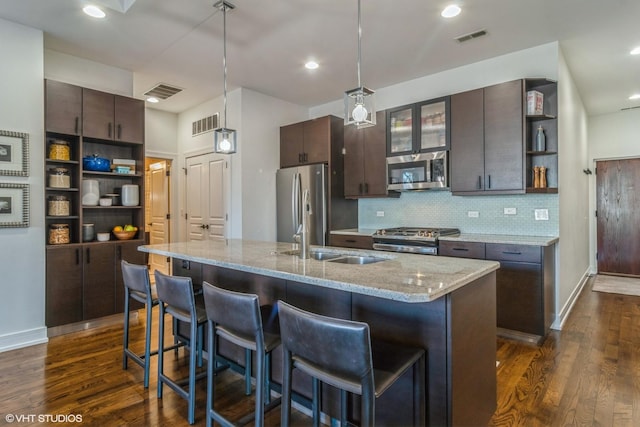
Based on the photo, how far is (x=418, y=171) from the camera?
418 cm

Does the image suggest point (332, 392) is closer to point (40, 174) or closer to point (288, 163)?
point (40, 174)

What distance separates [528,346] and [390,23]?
3.13m

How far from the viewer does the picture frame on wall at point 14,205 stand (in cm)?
308

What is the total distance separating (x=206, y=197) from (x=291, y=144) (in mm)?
1556

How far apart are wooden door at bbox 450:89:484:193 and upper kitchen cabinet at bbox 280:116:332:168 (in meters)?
1.66

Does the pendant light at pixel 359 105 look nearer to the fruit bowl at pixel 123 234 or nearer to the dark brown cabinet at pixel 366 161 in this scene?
the dark brown cabinet at pixel 366 161

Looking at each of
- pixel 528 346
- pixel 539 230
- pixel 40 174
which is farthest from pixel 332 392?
pixel 40 174

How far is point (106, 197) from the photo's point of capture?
4.06 meters

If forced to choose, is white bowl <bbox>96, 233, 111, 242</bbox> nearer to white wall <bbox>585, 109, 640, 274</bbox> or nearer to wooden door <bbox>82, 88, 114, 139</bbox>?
wooden door <bbox>82, 88, 114, 139</bbox>

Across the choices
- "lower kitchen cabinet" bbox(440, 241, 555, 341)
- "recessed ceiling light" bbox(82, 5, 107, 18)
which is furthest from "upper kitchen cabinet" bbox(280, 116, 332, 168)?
"recessed ceiling light" bbox(82, 5, 107, 18)

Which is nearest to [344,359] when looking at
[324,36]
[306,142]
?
[324,36]

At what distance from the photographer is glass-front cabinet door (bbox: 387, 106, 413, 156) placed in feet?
13.9

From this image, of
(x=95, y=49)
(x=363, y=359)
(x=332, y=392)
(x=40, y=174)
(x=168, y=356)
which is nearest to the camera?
(x=363, y=359)

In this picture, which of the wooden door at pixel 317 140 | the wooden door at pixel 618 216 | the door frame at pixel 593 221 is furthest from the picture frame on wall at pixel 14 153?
the wooden door at pixel 618 216
